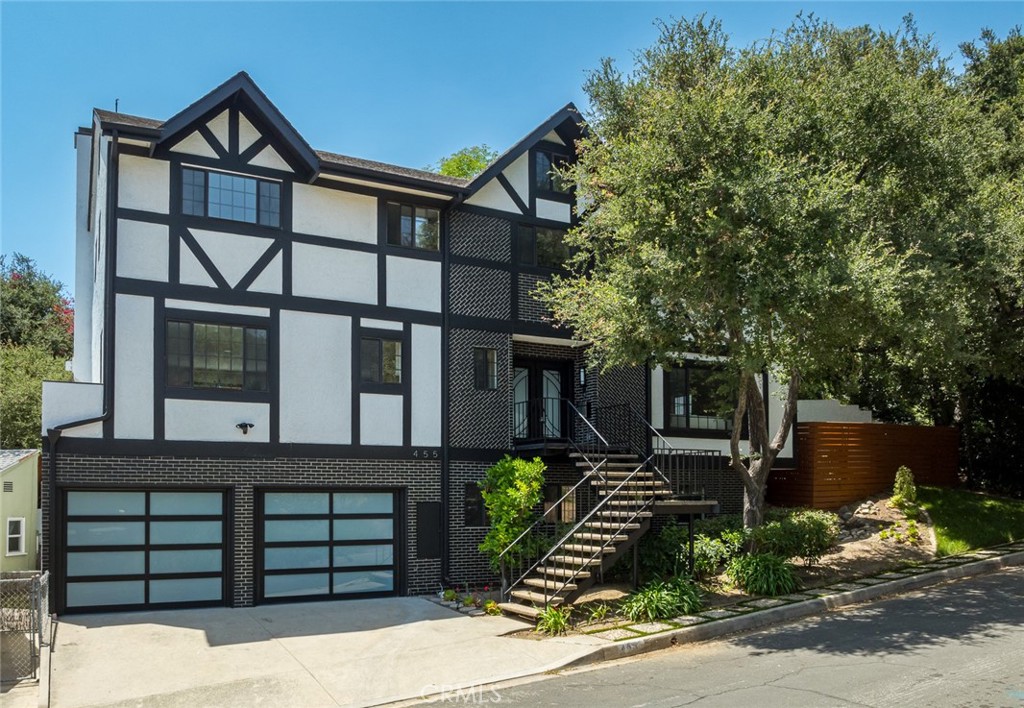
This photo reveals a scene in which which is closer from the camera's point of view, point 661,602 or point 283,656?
point 283,656

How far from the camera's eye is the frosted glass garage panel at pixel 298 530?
52.5 feet

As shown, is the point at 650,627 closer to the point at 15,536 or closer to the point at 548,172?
the point at 548,172

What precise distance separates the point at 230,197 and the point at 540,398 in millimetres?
7621

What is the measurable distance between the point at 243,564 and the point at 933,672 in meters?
11.0

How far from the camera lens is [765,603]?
1434 centimetres

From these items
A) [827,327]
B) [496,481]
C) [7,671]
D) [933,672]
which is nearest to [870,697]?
[933,672]

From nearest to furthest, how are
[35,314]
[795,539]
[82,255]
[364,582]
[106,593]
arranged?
[106,593] < [795,539] < [364,582] < [82,255] < [35,314]

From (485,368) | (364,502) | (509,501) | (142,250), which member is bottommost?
(364,502)

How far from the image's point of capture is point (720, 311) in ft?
48.5

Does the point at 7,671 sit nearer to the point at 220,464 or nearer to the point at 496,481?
the point at 220,464

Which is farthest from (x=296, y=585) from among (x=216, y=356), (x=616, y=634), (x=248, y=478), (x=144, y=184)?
(x=144, y=184)

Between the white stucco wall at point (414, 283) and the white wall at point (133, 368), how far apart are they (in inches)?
178

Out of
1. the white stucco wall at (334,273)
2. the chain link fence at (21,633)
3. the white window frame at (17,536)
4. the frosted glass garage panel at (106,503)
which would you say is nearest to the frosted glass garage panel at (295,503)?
the frosted glass garage panel at (106,503)

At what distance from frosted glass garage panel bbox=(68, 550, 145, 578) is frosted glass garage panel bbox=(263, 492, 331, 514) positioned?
88.4 inches
